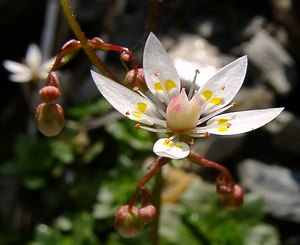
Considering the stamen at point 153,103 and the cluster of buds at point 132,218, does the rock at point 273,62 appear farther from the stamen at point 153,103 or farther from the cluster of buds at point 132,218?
the cluster of buds at point 132,218

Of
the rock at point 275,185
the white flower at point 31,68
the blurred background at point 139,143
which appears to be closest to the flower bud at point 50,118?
the blurred background at point 139,143

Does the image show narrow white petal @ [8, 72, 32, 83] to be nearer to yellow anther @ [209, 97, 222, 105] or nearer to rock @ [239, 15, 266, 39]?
rock @ [239, 15, 266, 39]

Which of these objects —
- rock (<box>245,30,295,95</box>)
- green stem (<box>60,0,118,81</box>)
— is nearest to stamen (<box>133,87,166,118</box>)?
green stem (<box>60,0,118,81</box>)

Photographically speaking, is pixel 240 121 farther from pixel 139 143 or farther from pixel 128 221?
pixel 139 143

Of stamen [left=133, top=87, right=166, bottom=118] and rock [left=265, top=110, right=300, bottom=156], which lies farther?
rock [left=265, top=110, right=300, bottom=156]

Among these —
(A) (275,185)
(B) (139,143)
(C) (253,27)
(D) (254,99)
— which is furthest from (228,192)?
(C) (253,27)

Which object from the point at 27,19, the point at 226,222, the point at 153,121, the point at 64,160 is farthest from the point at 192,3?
the point at 153,121
